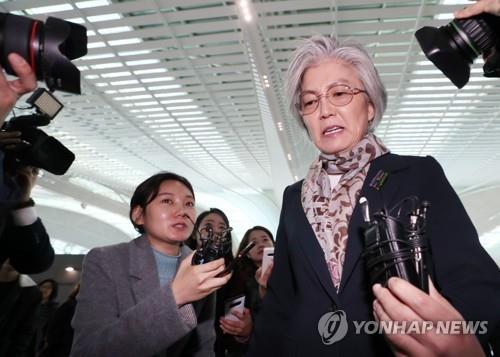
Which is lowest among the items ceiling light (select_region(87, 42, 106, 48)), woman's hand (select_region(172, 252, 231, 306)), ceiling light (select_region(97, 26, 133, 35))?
woman's hand (select_region(172, 252, 231, 306))

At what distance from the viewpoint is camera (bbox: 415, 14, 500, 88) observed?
95cm

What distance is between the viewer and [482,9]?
0.89 meters

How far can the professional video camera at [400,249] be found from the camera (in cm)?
55

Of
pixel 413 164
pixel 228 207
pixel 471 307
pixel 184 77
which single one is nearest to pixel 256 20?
pixel 184 77

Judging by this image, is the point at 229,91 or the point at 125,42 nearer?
the point at 125,42

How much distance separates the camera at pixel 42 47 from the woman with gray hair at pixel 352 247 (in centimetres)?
62

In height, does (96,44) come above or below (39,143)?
above

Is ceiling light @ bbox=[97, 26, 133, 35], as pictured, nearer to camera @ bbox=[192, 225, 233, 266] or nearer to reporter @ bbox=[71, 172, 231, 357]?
reporter @ bbox=[71, 172, 231, 357]

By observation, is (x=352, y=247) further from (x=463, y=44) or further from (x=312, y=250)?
(x=463, y=44)

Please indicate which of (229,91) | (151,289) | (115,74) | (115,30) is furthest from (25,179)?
(229,91)

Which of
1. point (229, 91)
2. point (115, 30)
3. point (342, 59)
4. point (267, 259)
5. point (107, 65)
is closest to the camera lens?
point (342, 59)

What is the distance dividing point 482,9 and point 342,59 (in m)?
0.34

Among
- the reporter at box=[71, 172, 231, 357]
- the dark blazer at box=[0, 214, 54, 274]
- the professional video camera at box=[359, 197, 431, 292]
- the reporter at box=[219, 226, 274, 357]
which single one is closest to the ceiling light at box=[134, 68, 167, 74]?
the reporter at box=[219, 226, 274, 357]

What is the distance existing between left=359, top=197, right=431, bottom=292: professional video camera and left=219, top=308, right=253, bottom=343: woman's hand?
57.2 inches
